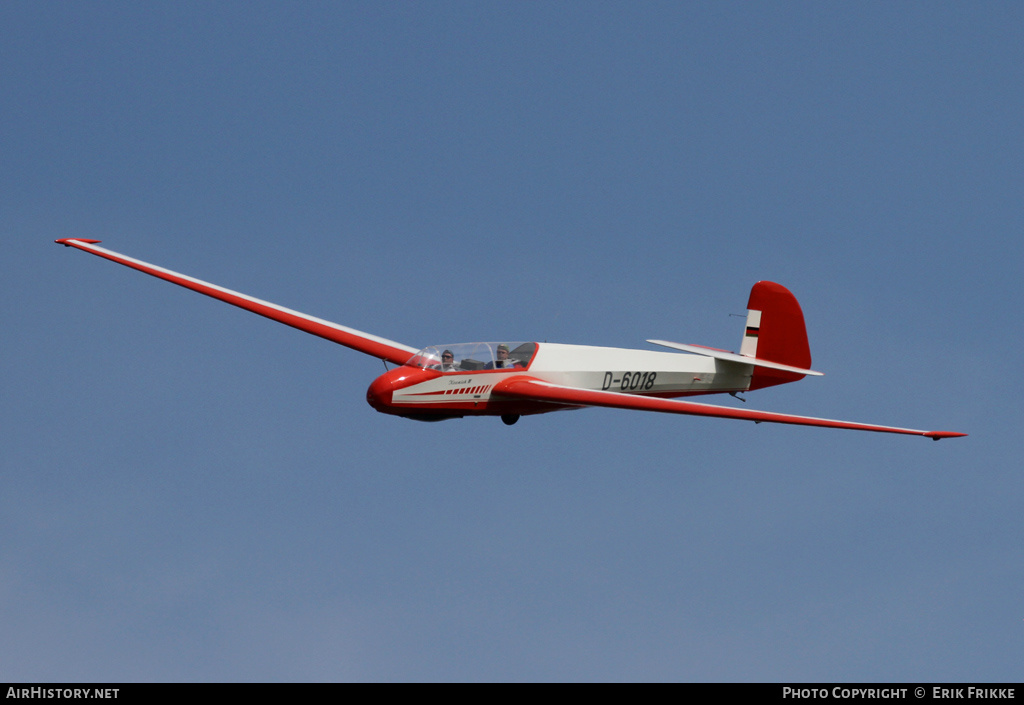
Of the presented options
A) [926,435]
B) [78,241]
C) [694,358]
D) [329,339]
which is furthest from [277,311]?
[926,435]

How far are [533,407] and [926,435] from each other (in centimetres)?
811

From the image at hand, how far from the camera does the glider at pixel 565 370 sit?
2430cm

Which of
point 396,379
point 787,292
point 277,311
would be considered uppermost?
point 787,292

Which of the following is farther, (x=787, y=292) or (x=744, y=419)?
(x=787, y=292)

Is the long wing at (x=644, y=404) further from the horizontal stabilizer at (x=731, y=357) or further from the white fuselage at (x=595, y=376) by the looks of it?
the horizontal stabilizer at (x=731, y=357)

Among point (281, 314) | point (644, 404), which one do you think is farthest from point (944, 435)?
point (281, 314)

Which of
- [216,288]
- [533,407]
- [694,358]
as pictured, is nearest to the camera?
[533,407]

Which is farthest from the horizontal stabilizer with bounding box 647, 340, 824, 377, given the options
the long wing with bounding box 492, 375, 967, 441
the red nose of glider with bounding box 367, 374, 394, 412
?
the red nose of glider with bounding box 367, 374, 394, 412

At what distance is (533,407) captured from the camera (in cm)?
2562

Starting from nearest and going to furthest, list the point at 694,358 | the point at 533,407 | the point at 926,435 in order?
the point at 926,435 < the point at 533,407 < the point at 694,358

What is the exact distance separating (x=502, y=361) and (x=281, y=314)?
24.5ft

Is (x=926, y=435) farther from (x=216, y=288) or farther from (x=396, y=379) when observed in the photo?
(x=216, y=288)

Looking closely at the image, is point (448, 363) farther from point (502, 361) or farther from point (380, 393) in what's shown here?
point (380, 393)

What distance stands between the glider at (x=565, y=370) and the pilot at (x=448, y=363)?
0.07ft
